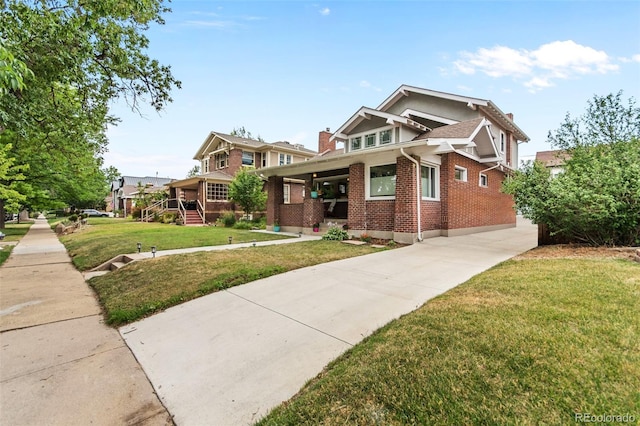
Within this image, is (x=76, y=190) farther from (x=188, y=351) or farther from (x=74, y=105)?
(x=188, y=351)

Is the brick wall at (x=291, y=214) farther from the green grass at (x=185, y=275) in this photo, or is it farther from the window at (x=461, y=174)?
the window at (x=461, y=174)

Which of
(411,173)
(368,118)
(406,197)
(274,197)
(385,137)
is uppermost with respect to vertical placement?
(368,118)

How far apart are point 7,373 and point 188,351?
5.72 feet

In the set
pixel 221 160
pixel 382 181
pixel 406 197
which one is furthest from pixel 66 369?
pixel 221 160

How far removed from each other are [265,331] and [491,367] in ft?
7.91

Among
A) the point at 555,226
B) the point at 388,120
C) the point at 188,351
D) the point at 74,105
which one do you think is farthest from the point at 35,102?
the point at 555,226

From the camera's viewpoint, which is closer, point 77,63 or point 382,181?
point 77,63

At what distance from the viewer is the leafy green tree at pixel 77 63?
5.06m

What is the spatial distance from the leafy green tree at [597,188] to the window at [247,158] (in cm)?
2099

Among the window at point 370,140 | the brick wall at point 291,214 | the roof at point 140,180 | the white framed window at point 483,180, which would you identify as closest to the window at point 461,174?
the white framed window at point 483,180

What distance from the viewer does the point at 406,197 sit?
9414 millimetres

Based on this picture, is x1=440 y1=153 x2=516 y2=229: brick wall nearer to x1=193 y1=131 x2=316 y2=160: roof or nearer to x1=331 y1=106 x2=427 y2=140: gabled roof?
x1=331 y1=106 x2=427 y2=140: gabled roof

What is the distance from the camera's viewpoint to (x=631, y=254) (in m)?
5.71

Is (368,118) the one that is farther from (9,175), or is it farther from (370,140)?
(9,175)
